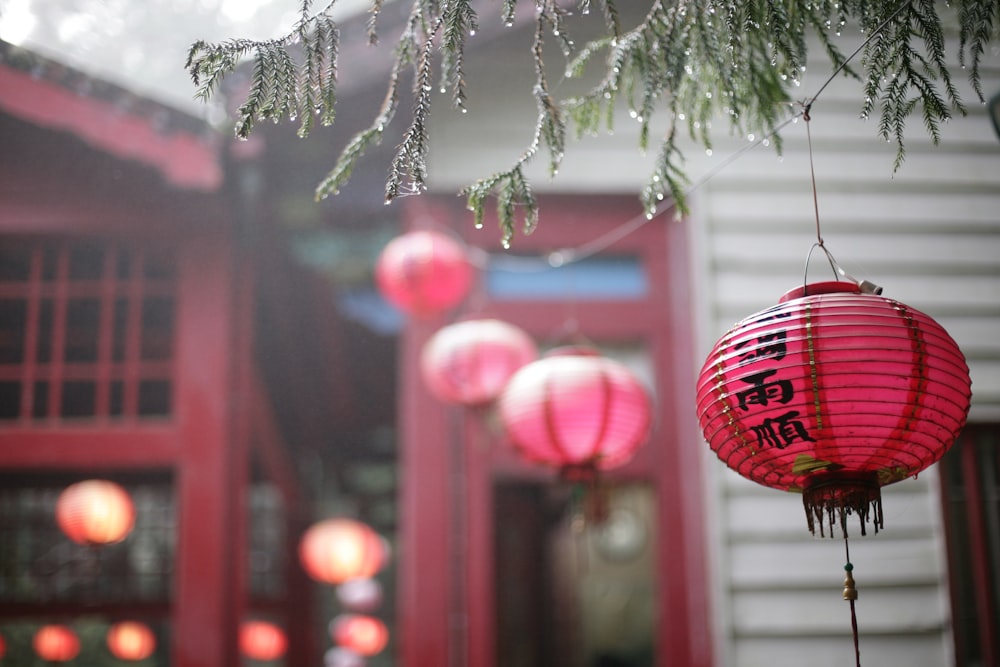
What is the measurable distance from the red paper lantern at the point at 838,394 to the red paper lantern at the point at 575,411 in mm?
1534

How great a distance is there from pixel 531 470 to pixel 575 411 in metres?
1.55

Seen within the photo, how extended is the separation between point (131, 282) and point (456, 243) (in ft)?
6.49

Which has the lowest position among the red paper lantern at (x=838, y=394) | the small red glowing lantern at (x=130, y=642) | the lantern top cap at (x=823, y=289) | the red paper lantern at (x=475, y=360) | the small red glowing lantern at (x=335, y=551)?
the small red glowing lantern at (x=130, y=642)

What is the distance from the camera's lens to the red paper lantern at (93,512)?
732cm

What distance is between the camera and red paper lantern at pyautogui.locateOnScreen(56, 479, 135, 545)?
7324 millimetres

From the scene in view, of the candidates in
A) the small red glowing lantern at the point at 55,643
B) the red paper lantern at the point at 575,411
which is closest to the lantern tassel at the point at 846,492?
the red paper lantern at the point at 575,411

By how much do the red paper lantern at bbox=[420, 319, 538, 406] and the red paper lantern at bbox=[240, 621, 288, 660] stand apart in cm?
732

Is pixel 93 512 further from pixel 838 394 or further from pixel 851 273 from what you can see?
pixel 838 394

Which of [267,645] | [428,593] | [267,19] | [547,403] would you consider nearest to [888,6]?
[547,403]

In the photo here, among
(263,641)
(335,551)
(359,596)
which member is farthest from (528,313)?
(359,596)

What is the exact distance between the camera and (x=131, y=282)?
6074 mm

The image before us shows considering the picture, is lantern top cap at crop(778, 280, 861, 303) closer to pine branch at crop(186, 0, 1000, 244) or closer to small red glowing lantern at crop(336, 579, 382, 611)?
pine branch at crop(186, 0, 1000, 244)

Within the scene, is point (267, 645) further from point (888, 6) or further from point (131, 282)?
point (888, 6)

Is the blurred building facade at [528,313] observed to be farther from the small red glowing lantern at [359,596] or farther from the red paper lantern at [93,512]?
the small red glowing lantern at [359,596]
